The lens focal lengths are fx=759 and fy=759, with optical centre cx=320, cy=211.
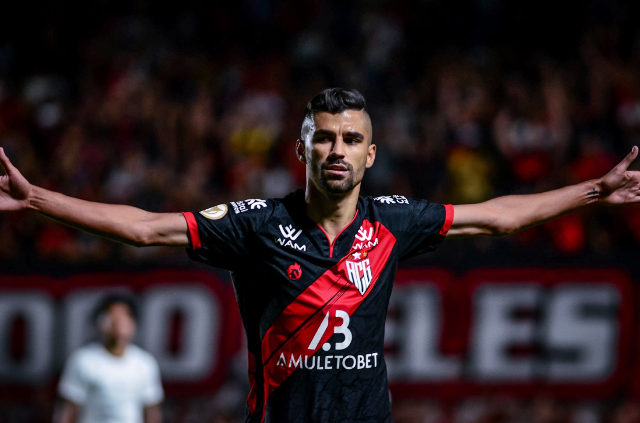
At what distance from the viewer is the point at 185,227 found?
371 centimetres

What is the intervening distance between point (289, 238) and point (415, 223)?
27.4 inches

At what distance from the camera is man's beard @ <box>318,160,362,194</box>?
3.74 meters

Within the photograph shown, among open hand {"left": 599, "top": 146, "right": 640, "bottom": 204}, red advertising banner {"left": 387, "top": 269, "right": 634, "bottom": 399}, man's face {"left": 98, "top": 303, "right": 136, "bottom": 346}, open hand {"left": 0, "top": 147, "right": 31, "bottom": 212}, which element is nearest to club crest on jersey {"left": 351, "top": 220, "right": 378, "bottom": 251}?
open hand {"left": 599, "top": 146, "right": 640, "bottom": 204}

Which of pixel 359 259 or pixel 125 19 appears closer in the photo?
pixel 359 259

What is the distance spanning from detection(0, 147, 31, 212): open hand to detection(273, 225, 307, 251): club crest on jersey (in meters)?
1.20

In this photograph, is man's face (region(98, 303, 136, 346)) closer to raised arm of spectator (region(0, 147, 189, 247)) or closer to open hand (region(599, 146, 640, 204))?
raised arm of spectator (region(0, 147, 189, 247))

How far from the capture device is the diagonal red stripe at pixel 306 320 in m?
3.71

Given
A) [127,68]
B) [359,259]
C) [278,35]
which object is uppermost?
[278,35]

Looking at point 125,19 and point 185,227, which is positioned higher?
point 125,19

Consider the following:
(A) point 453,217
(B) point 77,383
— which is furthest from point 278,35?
(A) point 453,217

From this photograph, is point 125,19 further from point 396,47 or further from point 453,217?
point 453,217

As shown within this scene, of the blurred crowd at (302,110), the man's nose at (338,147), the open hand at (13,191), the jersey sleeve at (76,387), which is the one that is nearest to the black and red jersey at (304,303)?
the man's nose at (338,147)

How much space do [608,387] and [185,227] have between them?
6.13 meters

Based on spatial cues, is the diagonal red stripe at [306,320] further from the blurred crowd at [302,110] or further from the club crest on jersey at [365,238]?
the blurred crowd at [302,110]
